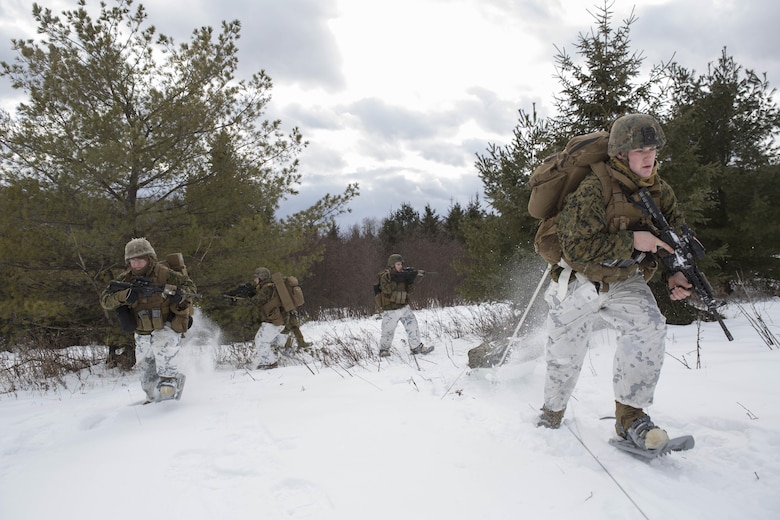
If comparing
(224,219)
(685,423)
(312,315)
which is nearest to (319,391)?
(685,423)

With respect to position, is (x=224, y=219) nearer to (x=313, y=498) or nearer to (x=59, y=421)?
(x=59, y=421)

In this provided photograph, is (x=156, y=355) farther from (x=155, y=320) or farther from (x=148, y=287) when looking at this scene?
(x=148, y=287)

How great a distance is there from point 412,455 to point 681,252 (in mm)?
1879

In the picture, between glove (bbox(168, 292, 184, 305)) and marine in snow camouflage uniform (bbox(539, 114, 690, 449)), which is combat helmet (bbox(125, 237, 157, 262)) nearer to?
glove (bbox(168, 292, 184, 305))

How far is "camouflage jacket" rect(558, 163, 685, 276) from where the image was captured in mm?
2385

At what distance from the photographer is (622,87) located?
7.19m

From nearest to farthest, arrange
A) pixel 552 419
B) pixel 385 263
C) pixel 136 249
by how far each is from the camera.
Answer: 1. pixel 552 419
2. pixel 136 249
3. pixel 385 263

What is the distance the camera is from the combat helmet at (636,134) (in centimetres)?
238

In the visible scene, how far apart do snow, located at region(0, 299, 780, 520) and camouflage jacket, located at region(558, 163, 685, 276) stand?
1056 millimetres

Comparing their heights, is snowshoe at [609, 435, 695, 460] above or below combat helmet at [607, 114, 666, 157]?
below

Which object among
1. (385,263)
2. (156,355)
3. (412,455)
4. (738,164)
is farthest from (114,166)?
(385,263)

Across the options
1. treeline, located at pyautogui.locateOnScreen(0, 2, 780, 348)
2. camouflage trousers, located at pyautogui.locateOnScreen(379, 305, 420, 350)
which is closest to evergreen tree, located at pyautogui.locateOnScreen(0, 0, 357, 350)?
treeline, located at pyautogui.locateOnScreen(0, 2, 780, 348)

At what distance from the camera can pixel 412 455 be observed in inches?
98.6

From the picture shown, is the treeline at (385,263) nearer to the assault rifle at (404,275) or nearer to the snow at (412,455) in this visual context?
the assault rifle at (404,275)
